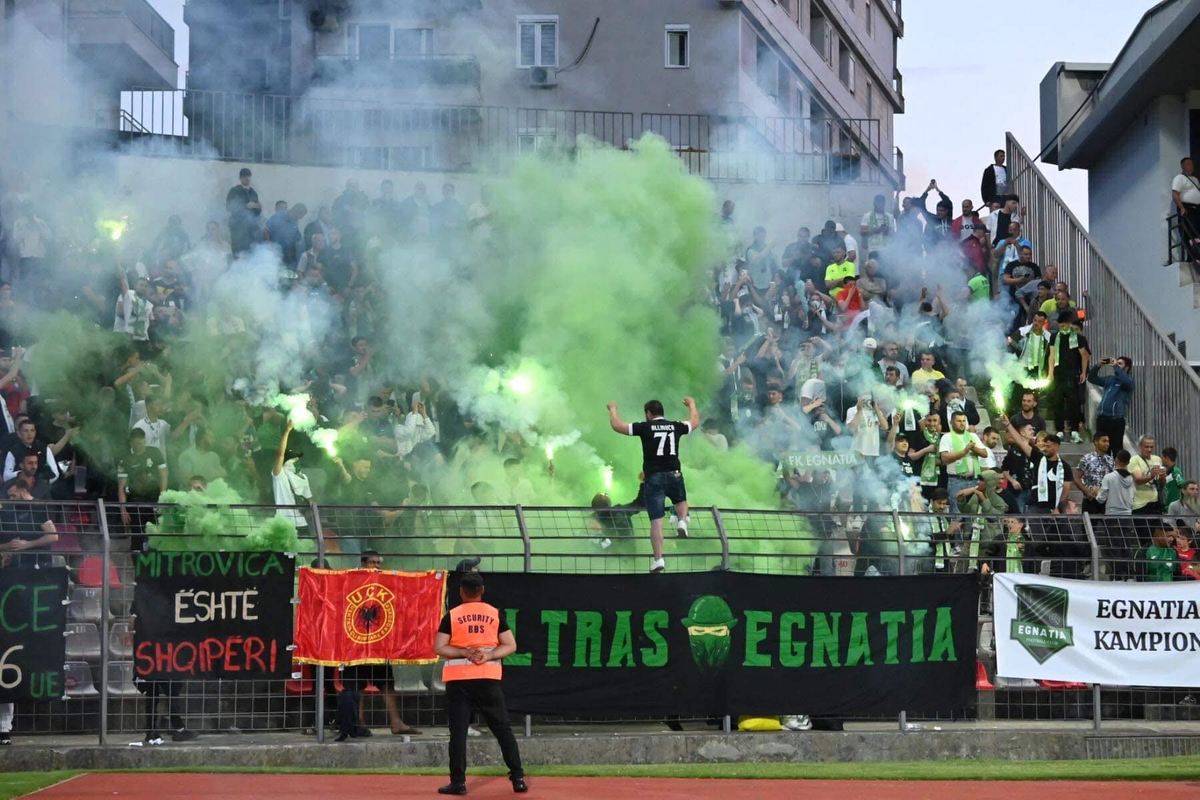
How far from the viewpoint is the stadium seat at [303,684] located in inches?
511

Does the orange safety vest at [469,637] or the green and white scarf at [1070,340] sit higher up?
the green and white scarf at [1070,340]

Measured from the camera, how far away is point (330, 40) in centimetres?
2705

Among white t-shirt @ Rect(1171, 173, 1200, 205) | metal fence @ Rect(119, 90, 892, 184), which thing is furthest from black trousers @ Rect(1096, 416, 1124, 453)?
metal fence @ Rect(119, 90, 892, 184)

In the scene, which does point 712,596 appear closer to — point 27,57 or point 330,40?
point 27,57

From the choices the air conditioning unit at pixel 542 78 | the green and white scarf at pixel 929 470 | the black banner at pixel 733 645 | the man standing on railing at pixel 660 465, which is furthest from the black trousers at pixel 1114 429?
the air conditioning unit at pixel 542 78

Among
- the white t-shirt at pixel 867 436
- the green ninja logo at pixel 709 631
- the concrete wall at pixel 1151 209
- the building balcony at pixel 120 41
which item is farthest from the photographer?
the building balcony at pixel 120 41

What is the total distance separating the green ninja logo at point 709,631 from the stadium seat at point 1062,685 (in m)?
2.72

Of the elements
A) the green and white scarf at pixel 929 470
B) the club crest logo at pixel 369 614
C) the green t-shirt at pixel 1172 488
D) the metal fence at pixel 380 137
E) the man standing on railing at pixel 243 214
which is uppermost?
the metal fence at pixel 380 137

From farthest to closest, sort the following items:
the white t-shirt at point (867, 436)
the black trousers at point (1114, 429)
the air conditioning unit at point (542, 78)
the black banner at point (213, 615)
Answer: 1. the air conditioning unit at point (542, 78)
2. the black trousers at point (1114, 429)
3. the white t-shirt at point (867, 436)
4. the black banner at point (213, 615)

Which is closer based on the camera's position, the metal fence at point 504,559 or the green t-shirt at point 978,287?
the metal fence at point 504,559

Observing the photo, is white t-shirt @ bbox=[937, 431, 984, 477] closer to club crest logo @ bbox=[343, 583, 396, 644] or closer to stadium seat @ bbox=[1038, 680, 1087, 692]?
stadium seat @ bbox=[1038, 680, 1087, 692]

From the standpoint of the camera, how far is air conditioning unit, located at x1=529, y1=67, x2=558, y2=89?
98.6 feet

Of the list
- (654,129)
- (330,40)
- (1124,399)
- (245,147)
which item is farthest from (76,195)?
(1124,399)

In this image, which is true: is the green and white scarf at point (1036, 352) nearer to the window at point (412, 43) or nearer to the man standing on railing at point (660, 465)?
the man standing on railing at point (660, 465)
